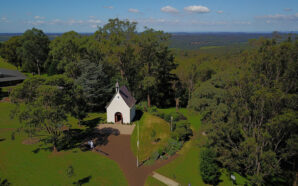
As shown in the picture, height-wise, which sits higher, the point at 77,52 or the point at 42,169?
the point at 77,52

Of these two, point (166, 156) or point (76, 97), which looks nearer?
point (166, 156)

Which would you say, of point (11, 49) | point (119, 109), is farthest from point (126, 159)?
point (11, 49)

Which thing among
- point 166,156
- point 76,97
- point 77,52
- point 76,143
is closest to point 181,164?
point 166,156

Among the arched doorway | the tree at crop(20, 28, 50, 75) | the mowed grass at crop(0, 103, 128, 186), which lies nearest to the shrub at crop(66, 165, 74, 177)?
the mowed grass at crop(0, 103, 128, 186)

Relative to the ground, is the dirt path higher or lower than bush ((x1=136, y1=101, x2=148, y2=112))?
lower

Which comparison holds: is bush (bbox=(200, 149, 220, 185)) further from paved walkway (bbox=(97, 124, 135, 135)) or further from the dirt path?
paved walkway (bbox=(97, 124, 135, 135))

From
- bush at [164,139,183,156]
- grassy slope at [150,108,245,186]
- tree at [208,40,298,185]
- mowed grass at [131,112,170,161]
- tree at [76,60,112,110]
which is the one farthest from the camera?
tree at [76,60,112,110]

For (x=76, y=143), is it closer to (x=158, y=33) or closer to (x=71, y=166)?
(x=71, y=166)
